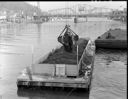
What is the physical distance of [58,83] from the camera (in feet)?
62.3

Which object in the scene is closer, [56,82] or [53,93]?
[56,82]

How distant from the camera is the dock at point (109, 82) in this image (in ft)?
64.8

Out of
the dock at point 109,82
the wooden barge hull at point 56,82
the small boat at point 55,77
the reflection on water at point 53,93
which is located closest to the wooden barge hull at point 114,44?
the dock at point 109,82

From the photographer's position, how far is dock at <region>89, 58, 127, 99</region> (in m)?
19.8

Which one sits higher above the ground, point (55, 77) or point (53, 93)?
point (55, 77)

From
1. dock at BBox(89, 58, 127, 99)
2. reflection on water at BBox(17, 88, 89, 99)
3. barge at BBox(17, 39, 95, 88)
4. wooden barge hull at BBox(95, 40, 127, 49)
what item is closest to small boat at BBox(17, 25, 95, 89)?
barge at BBox(17, 39, 95, 88)

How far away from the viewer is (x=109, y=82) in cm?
2319

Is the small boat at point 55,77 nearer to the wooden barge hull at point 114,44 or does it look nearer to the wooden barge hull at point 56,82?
the wooden barge hull at point 56,82

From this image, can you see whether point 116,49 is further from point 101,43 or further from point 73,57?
point 73,57

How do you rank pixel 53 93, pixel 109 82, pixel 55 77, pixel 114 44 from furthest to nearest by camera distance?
pixel 114 44 → pixel 109 82 → pixel 55 77 → pixel 53 93

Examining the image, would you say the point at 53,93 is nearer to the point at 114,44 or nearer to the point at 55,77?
the point at 55,77

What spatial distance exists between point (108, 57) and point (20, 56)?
39.7 feet

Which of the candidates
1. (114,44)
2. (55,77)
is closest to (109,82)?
(55,77)

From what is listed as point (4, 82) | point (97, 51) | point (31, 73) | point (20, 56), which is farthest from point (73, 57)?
point (97, 51)
